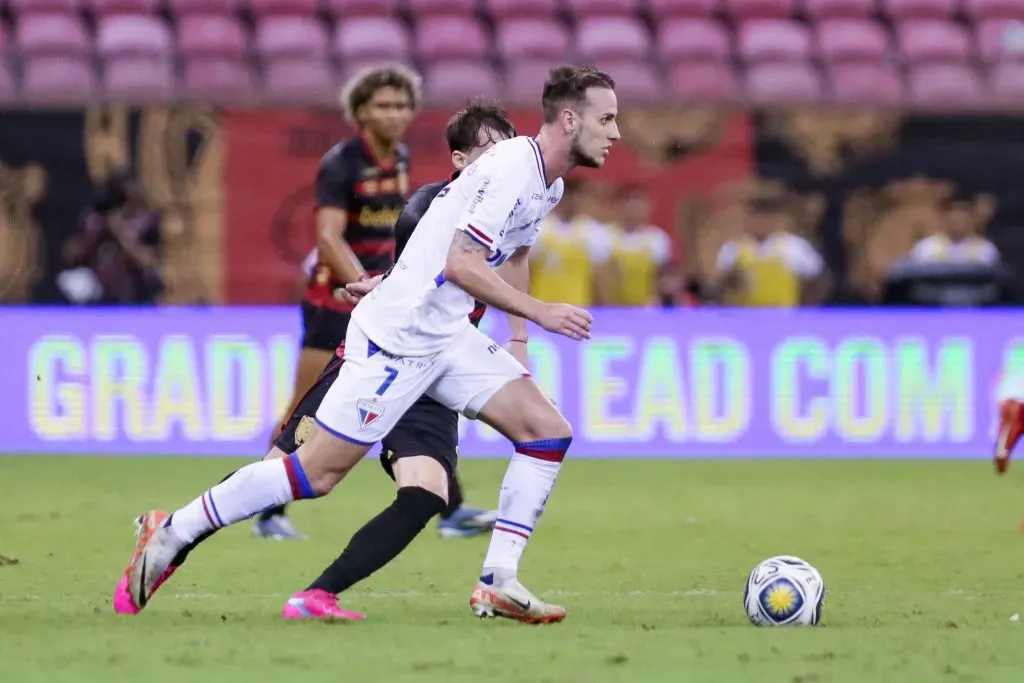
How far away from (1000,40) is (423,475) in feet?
40.9

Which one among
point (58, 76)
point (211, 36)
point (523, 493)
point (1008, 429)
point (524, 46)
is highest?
point (211, 36)

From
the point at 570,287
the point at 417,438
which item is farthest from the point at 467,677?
the point at 570,287

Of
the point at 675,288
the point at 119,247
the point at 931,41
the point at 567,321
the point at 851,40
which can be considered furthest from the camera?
the point at 931,41

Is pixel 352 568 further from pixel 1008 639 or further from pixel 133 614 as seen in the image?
pixel 1008 639

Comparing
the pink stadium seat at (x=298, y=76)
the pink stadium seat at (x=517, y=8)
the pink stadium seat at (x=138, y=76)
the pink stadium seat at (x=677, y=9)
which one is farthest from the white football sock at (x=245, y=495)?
the pink stadium seat at (x=677, y=9)

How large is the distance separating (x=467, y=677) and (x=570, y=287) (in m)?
9.93

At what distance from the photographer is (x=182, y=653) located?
5219 millimetres

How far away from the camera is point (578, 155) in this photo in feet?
19.5

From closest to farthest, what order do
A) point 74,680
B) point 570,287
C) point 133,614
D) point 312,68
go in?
point 74,680 < point 133,614 < point 570,287 < point 312,68

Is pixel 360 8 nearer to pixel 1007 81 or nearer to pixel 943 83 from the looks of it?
pixel 943 83

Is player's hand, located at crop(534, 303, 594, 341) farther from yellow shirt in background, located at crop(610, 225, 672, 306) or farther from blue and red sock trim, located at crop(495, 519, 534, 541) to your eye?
yellow shirt in background, located at crop(610, 225, 672, 306)

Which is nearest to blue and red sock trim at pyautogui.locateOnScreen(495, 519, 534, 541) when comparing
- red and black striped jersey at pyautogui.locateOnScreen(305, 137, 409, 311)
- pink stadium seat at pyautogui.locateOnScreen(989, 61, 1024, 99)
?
red and black striped jersey at pyautogui.locateOnScreen(305, 137, 409, 311)

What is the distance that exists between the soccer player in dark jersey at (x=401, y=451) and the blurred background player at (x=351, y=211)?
1.59 meters

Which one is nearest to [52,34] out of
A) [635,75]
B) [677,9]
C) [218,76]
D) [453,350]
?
[218,76]
